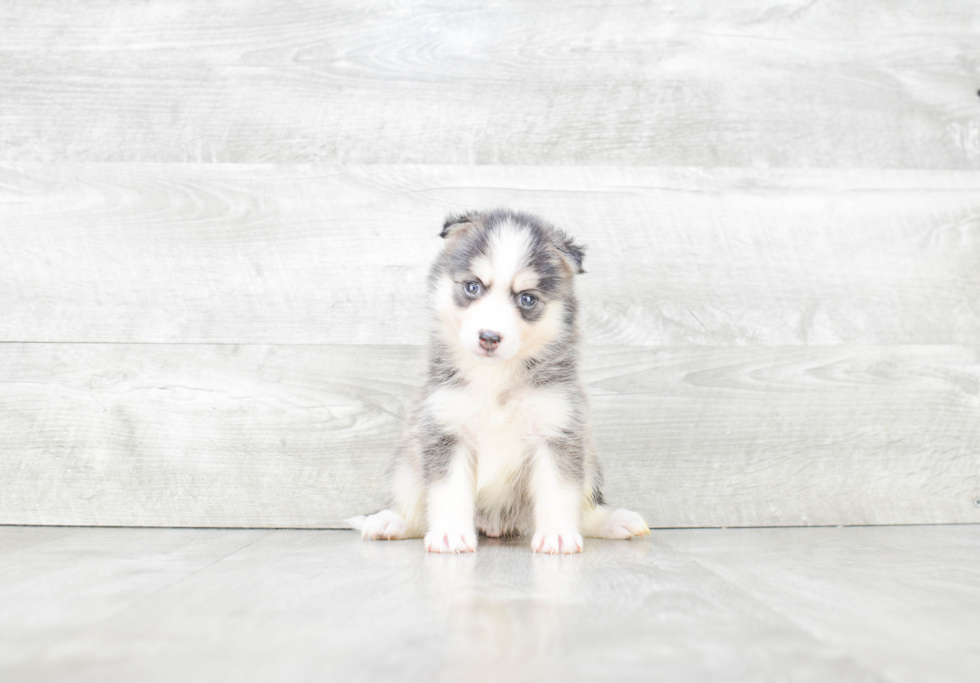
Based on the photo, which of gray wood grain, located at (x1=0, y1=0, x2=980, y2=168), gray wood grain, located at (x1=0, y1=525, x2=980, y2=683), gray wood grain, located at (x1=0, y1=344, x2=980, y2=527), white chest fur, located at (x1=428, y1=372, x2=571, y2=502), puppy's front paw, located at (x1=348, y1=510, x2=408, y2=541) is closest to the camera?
gray wood grain, located at (x1=0, y1=525, x2=980, y2=683)

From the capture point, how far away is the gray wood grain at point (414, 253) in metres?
2.49

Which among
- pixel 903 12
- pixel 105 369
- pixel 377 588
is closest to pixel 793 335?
pixel 903 12

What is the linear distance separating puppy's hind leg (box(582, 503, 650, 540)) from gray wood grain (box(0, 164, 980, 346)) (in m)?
0.62

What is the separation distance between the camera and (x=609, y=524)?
216 centimetres

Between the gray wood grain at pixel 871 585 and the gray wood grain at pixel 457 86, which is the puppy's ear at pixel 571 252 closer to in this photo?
the gray wood grain at pixel 457 86

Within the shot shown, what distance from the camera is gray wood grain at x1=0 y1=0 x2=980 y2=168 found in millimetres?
2568

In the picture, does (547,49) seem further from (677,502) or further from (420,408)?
(677,502)

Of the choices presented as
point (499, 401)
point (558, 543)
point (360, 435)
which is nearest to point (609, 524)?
point (558, 543)

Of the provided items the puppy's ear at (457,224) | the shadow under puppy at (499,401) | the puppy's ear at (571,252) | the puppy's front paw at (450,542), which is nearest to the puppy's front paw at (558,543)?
the shadow under puppy at (499,401)

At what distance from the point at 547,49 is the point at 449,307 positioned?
1.16m

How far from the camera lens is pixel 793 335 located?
2578 mm

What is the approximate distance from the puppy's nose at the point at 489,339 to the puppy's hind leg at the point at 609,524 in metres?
0.61

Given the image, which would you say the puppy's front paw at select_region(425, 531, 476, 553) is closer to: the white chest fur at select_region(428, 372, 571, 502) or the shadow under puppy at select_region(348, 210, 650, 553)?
the shadow under puppy at select_region(348, 210, 650, 553)

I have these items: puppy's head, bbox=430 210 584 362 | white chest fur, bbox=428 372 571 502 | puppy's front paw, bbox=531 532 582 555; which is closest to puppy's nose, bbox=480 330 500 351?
puppy's head, bbox=430 210 584 362
